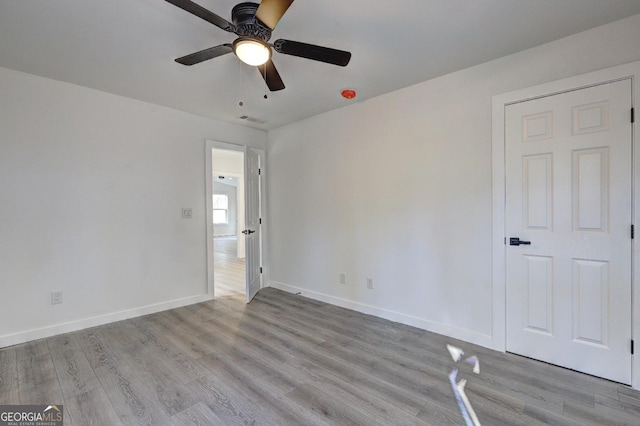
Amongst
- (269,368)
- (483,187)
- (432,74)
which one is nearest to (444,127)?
(432,74)

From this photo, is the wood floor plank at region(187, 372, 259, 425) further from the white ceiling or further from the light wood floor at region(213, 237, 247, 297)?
the white ceiling

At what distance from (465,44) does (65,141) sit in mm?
3910

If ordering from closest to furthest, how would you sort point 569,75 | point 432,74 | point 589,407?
1. point 589,407
2. point 569,75
3. point 432,74

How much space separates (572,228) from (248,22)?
8.99 ft

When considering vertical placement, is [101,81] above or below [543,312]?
above

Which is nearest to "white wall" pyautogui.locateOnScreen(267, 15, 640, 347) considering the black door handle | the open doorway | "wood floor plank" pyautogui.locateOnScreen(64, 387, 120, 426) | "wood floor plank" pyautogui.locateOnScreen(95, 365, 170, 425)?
the black door handle

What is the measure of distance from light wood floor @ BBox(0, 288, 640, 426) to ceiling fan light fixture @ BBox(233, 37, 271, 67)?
2216mm

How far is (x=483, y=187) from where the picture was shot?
262 centimetres

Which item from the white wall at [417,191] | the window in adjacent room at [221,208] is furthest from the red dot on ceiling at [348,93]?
the window in adjacent room at [221,208]

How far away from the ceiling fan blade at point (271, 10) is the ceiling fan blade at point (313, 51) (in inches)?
7.4

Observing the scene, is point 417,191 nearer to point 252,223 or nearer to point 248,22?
point 248,22

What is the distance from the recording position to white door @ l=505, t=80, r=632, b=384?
2043 millimetres

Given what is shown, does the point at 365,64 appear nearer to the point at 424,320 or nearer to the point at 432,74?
the point at 432,74

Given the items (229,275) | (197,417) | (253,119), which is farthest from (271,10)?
(229,275)
